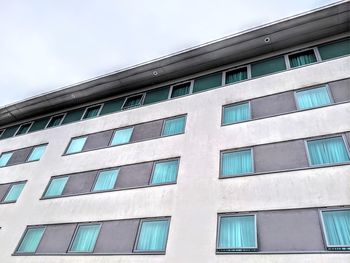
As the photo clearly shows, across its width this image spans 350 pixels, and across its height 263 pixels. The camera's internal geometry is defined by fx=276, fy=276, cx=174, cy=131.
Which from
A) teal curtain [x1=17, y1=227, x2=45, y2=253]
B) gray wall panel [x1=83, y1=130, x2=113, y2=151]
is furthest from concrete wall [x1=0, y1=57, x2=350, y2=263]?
gray wall panel [x1=83, y1=130, x2=113, y2=151]

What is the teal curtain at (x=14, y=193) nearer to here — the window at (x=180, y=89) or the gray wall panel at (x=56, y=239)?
the gray wall panel at (x=56, y=239)

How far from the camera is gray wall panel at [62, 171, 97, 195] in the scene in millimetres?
13945

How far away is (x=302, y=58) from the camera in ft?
45.9

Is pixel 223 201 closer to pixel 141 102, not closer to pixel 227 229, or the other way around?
pixel 227 229

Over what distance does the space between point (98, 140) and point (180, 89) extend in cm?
571

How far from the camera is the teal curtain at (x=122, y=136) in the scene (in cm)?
1530

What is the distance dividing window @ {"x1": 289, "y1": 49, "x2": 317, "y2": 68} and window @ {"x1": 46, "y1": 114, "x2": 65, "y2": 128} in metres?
15.4

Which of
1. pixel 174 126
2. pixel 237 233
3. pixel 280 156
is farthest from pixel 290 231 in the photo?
pixel 174 126

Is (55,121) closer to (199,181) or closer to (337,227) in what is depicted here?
(199,181)

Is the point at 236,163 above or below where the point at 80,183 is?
above

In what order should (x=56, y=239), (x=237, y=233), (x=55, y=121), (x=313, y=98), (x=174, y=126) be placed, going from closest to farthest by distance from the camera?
1. (x=237, y=233)
2. (x=313, y=98)
3. (x=56, y=239)
4. (x=174, y=126)
5. (x=55, y=121)

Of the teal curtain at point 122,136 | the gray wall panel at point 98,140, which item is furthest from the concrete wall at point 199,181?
the teal curtain at point 122,136

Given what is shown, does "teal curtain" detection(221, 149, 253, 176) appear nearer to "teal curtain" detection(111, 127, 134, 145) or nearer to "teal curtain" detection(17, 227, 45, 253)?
"teal curtain" detection(111, 127, 134, 145)

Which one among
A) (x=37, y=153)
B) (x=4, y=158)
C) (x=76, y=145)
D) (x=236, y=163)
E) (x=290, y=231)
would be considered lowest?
(x=290, y=231)
